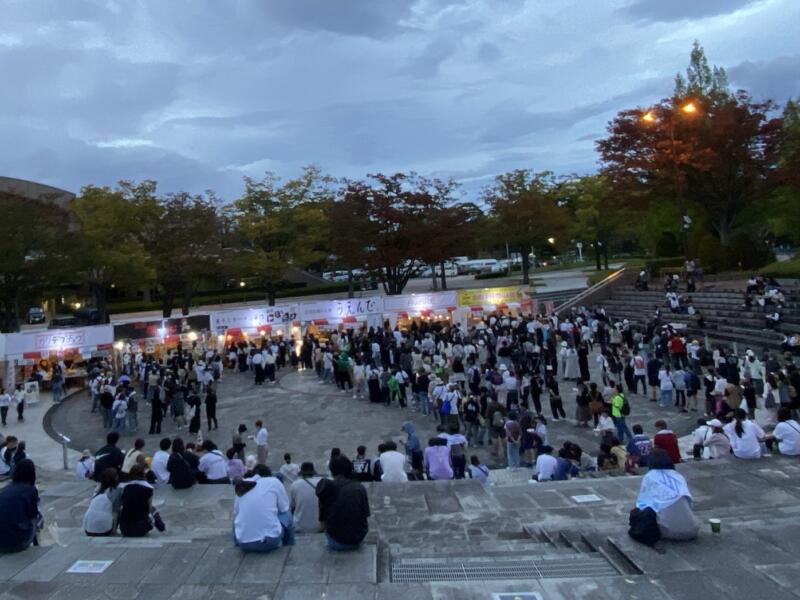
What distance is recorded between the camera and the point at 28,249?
91.8 ft

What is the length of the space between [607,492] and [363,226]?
29.2 m

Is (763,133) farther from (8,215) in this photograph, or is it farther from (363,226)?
(8,215)

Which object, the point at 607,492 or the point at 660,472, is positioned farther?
the point at 607,492

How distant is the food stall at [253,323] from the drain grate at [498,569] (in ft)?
67.8

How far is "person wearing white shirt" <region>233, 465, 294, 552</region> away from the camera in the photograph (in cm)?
565

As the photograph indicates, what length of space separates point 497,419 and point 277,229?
1161 inches

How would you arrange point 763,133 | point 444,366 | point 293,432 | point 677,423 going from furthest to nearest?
point 763,133
point 444,366
point 293,432
point 677,423

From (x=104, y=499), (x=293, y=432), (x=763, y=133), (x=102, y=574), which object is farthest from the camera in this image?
(x=763, y=133)

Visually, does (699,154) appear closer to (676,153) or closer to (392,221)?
(676,153)

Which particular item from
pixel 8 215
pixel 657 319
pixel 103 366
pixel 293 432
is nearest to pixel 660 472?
pixel 293 432

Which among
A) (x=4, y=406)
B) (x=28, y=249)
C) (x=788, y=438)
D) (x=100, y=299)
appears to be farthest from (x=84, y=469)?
(x=100, y=299)

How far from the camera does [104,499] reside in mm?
6680

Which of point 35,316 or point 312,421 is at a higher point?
point 35,316

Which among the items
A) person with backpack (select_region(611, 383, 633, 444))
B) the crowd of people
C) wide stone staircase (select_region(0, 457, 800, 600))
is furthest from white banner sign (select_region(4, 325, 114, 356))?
person with backpack (select_region(611, 383, 633, 444))
